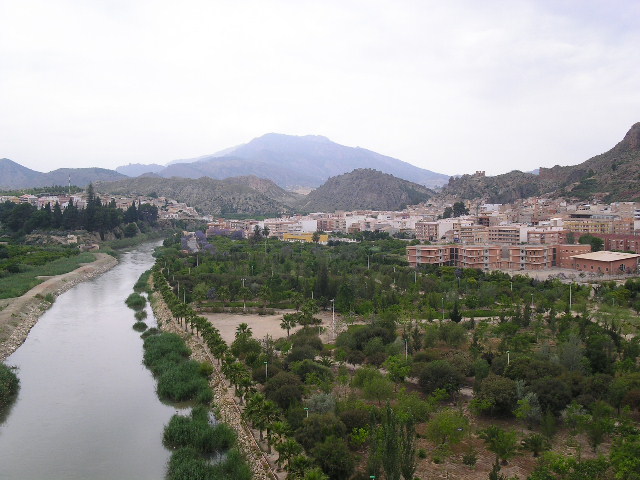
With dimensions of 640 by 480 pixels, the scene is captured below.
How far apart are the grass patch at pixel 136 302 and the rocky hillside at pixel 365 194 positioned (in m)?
65.3

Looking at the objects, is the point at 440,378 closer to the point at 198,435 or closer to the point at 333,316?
the point at 198,435

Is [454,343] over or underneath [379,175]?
underneath

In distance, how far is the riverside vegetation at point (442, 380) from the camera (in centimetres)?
864

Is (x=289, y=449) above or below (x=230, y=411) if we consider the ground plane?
above

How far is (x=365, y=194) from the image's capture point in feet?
305

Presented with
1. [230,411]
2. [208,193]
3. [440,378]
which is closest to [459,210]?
[208,193]

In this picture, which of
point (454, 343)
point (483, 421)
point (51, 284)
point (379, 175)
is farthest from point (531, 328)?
point (379, 175)

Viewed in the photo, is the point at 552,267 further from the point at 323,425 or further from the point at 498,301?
the point at 323,425

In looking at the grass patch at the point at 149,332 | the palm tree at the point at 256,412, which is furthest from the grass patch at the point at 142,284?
the palm tree at the point at 256,412

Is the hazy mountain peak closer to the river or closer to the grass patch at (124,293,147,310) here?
the grass patch at (124,293,147,310)

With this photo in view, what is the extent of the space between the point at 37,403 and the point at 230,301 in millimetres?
11451

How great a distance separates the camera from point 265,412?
981 cm

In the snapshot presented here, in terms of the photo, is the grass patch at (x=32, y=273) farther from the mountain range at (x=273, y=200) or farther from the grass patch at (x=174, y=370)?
the mountain range at (x=273, y=200)

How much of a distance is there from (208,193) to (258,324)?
76.7m
